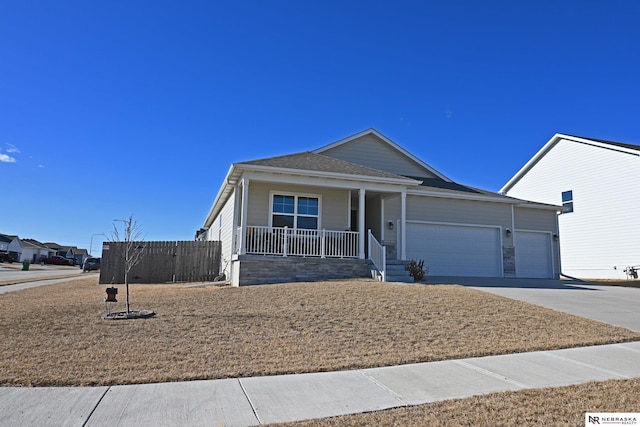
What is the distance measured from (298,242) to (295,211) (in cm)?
155

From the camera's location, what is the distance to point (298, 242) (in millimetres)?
14148

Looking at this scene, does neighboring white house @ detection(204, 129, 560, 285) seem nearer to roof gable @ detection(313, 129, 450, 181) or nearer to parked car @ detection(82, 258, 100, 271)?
roof gable @ detection(313, 129, 450, 181)

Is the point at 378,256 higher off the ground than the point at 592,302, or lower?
higher

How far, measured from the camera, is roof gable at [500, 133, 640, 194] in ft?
69.3

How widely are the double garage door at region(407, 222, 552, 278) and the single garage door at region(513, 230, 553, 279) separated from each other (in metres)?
0.04

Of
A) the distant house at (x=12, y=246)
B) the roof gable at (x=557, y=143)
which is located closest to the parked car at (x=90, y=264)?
the roof gable at (x=557, y=143)

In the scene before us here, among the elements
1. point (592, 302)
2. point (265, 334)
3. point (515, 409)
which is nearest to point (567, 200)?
Answer: point (592, 302)

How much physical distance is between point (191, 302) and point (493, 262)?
13256mm

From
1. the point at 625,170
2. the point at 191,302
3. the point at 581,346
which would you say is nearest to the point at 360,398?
the point at 581,346

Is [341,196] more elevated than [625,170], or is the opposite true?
[625,170]

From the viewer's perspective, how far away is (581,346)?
6.88m

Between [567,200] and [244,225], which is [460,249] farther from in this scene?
[567,200]

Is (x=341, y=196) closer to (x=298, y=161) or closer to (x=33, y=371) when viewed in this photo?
(x=298, y=161)

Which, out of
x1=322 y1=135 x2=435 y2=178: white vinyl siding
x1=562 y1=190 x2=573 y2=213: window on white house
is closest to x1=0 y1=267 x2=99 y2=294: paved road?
x1=322 y1=135 x2=435 y2=178: white vinyl siding
